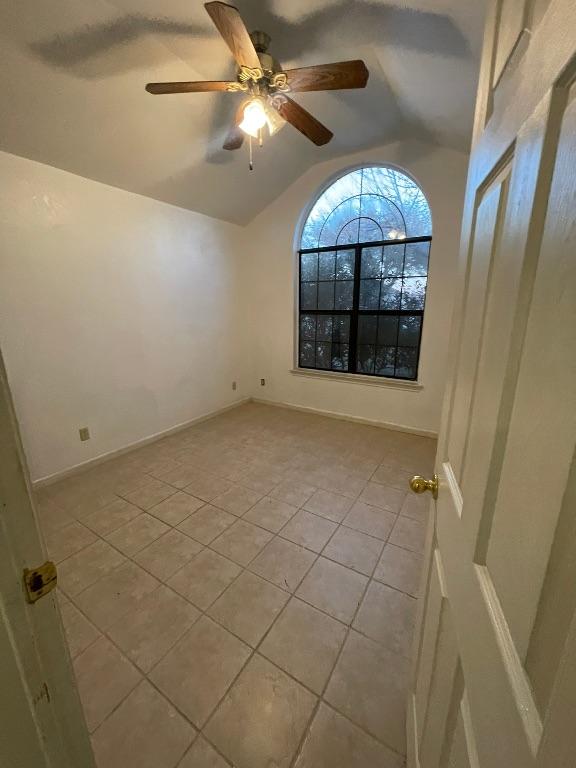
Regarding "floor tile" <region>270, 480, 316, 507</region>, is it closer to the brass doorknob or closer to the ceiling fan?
the brass doorknob

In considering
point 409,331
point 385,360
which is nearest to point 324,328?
point 385,360

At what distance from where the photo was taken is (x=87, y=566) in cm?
165

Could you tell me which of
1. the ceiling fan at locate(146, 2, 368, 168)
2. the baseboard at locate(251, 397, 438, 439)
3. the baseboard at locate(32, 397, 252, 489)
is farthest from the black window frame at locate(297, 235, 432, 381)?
the ceiling fan at locate(146, 2, 368, 168)

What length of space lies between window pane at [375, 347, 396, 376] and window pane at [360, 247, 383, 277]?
84cm

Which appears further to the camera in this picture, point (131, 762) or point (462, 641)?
point (131, 762)

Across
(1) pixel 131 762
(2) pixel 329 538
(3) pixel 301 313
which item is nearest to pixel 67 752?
(1) pixel 131 762

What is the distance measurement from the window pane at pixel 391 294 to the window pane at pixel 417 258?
166 millimetres

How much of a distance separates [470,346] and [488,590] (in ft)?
1.44

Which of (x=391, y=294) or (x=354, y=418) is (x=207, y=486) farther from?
(x=391, y=294)

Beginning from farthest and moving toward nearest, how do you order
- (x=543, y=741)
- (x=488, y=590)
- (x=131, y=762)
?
(x=131, y=762) → (x=488, y=590) → (x=543, y=741)

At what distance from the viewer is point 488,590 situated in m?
→ 0.44

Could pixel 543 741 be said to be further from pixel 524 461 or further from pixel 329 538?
pixel 329 538

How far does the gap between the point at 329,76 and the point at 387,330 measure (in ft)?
7.52

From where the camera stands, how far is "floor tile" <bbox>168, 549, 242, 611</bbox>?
1.48 metres
